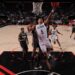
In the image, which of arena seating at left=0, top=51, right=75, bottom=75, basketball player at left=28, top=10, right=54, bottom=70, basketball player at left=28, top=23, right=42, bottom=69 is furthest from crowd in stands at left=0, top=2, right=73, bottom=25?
basketball player at left=28, top=10, right=54, bottom=70

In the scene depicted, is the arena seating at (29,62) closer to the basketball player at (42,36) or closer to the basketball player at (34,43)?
the basketball player at (34,43)

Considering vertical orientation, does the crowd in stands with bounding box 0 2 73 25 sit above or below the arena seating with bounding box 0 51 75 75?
below

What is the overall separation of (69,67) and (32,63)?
1728 millimetres

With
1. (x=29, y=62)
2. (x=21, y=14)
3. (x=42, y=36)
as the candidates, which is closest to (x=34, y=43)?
(x=42, y=36)

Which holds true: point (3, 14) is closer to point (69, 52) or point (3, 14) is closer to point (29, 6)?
point (29, 6)

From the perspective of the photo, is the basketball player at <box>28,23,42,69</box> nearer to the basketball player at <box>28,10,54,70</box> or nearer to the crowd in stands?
the basketball player at <box>28,10,54,70</box>

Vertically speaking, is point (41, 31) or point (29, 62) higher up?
point (41, 31)

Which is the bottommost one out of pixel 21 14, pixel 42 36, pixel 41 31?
pixel 21 14

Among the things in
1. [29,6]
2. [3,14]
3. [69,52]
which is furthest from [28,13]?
[69,52]

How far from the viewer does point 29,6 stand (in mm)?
32281

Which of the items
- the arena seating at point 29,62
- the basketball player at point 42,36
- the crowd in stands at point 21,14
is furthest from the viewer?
the crowd in stands at point 21,14

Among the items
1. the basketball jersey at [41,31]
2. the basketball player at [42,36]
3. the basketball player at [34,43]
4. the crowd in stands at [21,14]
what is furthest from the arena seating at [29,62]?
the crowd in stands at [21,14]

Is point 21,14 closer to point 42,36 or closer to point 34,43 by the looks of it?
point 34,43

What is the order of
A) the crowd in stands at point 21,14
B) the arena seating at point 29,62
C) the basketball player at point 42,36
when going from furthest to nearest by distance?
the crowd in stands at point 21,14 → the arena seating at point 29,62 → the basketball player at point 42,36
